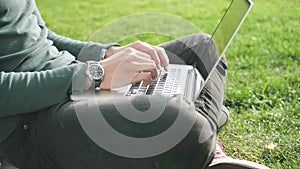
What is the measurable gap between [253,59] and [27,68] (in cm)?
171

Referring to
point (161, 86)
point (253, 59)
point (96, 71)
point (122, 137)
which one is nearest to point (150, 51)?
point (161, 86)

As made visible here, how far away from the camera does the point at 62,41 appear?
192 cm

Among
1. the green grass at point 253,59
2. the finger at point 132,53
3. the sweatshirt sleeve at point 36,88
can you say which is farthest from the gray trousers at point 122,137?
the green grass at point 253,59

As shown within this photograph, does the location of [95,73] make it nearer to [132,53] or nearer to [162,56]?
[132,53]

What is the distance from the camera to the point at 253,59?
2.96 metres

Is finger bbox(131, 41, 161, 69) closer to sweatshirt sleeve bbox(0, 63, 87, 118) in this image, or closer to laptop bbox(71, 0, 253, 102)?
laptop bbox(71, 0, 253, 102)

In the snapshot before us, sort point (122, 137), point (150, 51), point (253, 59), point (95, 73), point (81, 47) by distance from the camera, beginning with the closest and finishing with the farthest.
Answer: point (122, 137) → point (95, 73) → point (150, 51) → point (81, 47) → point (253, 59)

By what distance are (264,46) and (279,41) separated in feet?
0.42

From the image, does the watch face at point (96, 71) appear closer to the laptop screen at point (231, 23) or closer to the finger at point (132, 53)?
the finger at point (132, 53)

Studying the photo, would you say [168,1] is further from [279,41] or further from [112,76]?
[112,76]

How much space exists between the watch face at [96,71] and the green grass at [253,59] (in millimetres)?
797

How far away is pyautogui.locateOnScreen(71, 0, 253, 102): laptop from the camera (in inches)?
59.1

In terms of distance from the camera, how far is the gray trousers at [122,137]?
4.38 ft

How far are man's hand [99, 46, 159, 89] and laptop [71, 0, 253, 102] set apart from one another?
39 millimetres
